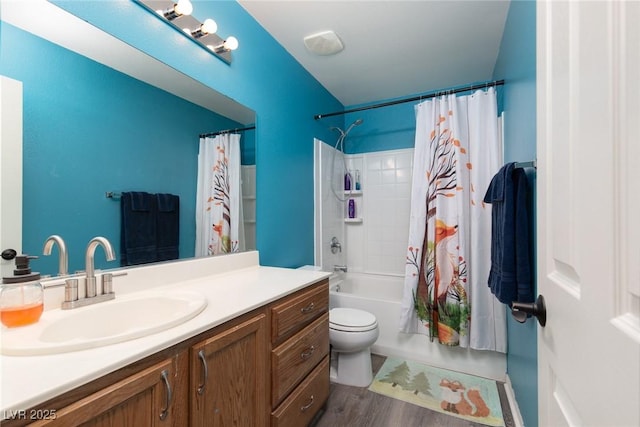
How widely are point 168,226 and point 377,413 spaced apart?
1615mm

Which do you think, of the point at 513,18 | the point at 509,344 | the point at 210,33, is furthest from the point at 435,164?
the point at 210,33

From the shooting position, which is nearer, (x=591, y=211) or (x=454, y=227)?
(x=591, y=211)

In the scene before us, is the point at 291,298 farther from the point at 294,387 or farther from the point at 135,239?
the point at 135,239

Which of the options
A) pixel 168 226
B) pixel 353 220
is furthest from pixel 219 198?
pixel 353 220

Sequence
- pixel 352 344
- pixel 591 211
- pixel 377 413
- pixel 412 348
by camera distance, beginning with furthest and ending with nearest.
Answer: pixel 412 348 → pixel 352 344 → pixel 377 413 → pixel 591 211

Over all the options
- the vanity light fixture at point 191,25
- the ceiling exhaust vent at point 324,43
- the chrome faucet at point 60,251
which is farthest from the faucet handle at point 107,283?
the ceiling exhaust vent at point 324,43

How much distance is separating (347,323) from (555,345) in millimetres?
1454

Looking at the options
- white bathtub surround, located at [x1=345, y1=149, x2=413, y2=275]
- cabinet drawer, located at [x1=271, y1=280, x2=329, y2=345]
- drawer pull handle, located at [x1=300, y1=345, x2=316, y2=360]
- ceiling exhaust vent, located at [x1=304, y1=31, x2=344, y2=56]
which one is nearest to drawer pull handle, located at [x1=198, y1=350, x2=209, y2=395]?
cabinet drawer, located at [x1=271, y1=280, x2=329, y2=345]

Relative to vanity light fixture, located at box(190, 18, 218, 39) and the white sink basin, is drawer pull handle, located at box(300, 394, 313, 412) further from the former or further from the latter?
vanity light fixture, located at box(190, 18, 218, 39)

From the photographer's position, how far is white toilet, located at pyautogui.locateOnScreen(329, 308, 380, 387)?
182 cm

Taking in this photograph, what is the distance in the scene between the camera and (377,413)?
163 cm

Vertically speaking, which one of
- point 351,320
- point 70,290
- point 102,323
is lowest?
point 351,320

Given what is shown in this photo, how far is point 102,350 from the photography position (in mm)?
641

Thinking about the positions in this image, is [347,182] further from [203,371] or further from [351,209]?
[203,371]
